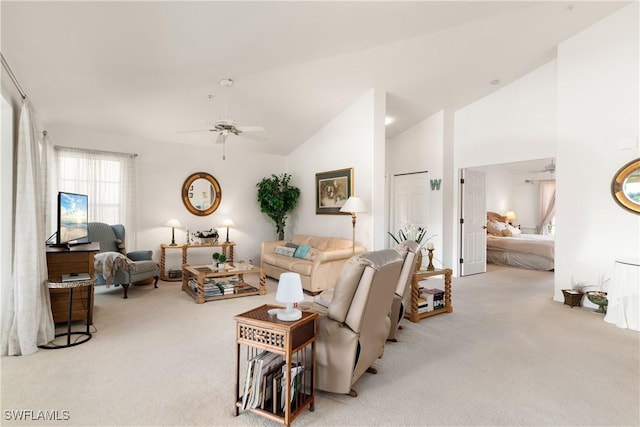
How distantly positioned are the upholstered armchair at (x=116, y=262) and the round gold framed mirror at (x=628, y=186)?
635 cm

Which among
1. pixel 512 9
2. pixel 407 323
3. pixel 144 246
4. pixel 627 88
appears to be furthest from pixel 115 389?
pixel 627 88

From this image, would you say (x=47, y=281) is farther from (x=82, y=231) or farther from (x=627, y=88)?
(x=627, y=88)

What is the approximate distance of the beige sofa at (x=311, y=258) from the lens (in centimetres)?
493

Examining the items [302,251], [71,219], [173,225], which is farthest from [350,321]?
[173,225]

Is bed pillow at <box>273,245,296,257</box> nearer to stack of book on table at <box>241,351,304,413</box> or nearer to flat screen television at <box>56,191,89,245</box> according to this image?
flat screen television at <box>56,191,89,245</box>

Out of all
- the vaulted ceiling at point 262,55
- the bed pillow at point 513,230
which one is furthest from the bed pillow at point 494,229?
the vaulted ceiling at point 262,55

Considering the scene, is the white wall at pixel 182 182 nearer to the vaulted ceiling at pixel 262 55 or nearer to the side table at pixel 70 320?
the vaulted ceiling at pixel 262 55

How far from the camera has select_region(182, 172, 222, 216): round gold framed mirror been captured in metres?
6.47

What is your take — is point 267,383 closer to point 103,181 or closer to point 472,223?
point 103,181

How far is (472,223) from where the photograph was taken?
21.6 feet

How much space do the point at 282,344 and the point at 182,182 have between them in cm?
537

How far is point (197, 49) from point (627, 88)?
499 centimetres

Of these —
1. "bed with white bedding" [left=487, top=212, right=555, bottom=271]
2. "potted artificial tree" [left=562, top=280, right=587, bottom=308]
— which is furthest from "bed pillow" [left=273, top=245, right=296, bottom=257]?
"bed with white bedding" [left=487, top=212, right=555, bottom=271]

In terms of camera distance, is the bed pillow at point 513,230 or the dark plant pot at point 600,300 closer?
the dark plant pot at point 600,300
